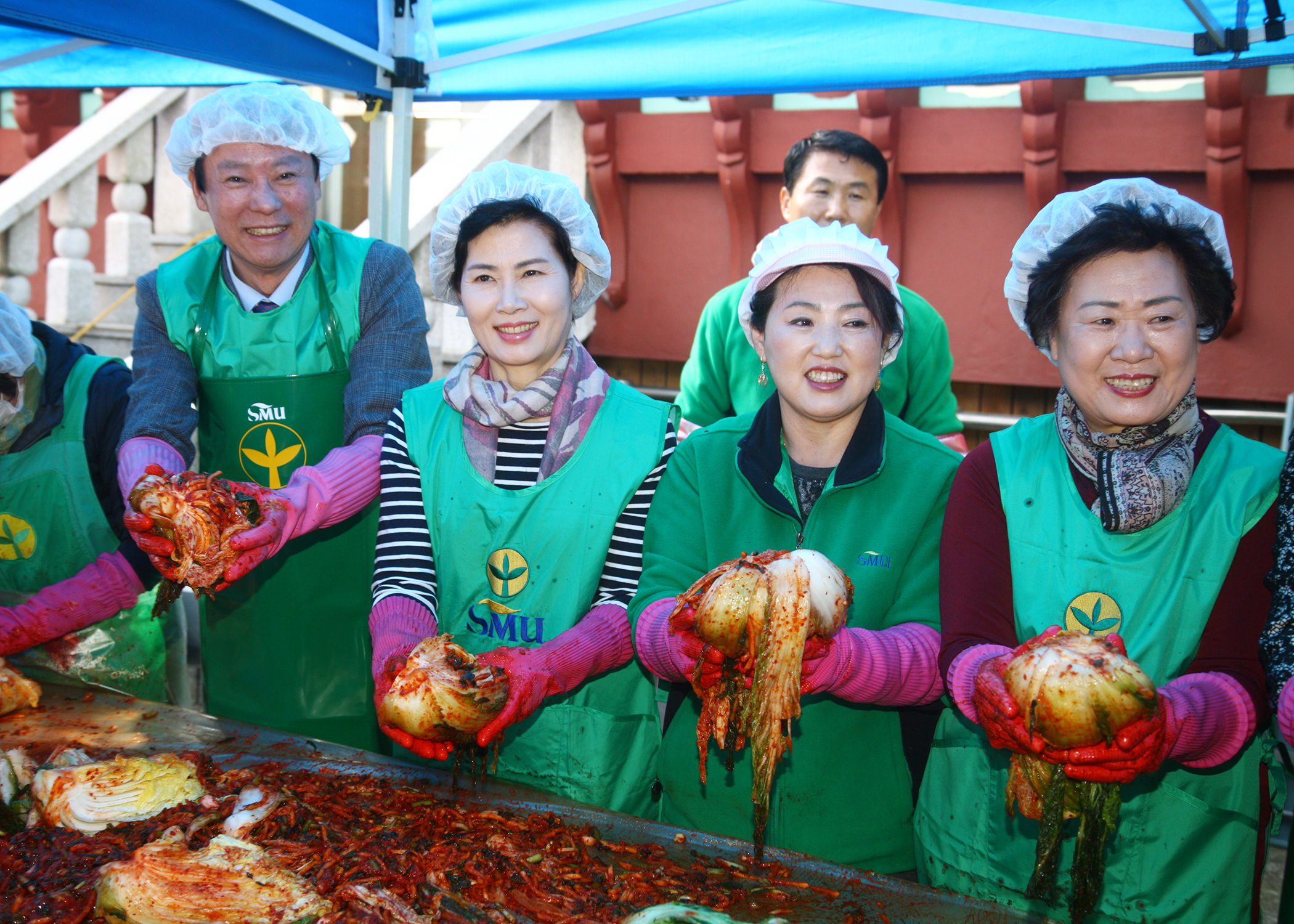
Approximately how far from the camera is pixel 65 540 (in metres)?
3.37

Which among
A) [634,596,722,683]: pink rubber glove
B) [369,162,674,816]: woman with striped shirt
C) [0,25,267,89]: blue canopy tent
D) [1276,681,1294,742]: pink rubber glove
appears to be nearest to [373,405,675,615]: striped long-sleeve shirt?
[369,162,674,816]: woman with striped shirt

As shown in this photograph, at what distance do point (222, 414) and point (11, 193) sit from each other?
559 centimetres

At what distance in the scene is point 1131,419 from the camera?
2.16 m

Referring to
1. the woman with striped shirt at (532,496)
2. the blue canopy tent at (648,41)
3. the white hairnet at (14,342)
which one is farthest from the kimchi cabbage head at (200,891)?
the blue canopy tent at (648,41)

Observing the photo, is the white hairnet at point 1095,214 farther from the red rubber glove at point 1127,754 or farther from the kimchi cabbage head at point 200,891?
the kimchi cabbage head at point 200,891

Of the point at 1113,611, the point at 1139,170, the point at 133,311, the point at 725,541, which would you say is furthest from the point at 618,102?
the point at 1113,611

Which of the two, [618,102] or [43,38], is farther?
[618,102]

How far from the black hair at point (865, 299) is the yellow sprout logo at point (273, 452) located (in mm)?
1595

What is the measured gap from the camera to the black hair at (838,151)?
4.11 metres

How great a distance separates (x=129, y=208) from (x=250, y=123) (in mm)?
5672

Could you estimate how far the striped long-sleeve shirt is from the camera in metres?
2.62

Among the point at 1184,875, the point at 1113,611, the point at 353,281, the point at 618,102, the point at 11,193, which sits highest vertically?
the point at 618,102

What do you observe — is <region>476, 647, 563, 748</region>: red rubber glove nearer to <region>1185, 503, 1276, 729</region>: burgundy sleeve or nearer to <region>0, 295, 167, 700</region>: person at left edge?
<region>1185, 503, 1276, 729</region>: burgundy sleeve

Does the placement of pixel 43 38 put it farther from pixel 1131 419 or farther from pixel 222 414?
pixel 1131 419
